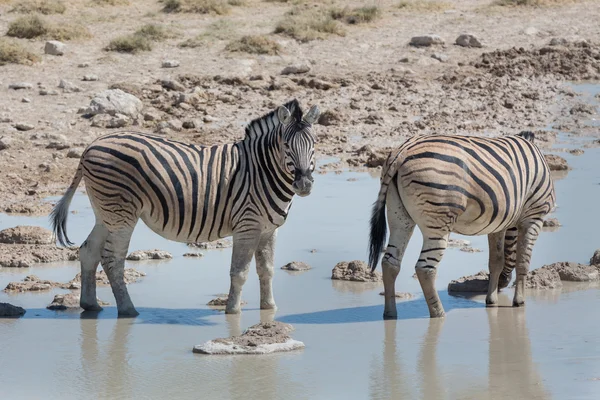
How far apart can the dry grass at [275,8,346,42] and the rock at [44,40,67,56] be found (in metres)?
4.54

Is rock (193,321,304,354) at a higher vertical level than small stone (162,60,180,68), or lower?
lower

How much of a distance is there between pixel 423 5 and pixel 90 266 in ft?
56.9

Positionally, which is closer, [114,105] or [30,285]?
[30,285]

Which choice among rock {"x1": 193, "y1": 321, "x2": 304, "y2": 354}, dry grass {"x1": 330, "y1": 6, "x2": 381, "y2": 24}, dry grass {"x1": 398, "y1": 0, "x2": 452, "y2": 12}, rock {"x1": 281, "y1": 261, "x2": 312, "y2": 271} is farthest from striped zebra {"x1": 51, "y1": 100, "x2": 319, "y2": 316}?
dry grass {"x1": 398, "y1": 0, "x2": 452, "y2": 12}

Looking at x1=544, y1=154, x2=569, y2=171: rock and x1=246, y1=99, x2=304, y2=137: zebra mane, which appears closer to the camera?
x1=246, y1=99, x2=304, y2=137: zebra mane

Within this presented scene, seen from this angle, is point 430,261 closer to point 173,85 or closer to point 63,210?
point 63,210

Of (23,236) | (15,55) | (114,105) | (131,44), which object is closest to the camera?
(23,236)

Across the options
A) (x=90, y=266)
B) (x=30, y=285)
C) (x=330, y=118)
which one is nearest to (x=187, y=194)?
(x=90, y=266)

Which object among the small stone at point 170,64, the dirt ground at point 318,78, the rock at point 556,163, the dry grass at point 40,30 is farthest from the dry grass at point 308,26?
the rock at point 556,163

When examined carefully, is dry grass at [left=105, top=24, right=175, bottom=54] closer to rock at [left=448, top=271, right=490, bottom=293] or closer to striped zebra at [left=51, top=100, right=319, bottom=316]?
striped zebra at [left=51, top=100, right=319, bottom=316]

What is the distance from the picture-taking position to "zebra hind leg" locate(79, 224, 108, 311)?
901 cm

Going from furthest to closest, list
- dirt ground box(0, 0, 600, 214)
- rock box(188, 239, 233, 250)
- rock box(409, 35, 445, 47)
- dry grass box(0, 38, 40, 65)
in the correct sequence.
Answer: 1. rock box(409, 35, 445, 47)
2. dry grass box(0, 38, 40, 65)
3. dirt ground box(0, 0, 600, 214)
4. rock box(188, 239, 233, 250)

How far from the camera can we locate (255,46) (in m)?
21.0

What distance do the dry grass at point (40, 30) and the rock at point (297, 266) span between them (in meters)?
11.8
